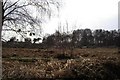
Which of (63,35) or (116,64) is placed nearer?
(116,64)

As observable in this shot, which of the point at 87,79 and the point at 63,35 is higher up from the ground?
the point at 63,35

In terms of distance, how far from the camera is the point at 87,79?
13.9m

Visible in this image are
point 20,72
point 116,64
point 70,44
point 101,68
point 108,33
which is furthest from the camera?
point 108,33

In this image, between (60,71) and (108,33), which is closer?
(60,71)

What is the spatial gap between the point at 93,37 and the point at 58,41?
77.8 metres

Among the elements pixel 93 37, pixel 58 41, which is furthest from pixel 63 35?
pixel 93 37

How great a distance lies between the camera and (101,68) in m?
15.3

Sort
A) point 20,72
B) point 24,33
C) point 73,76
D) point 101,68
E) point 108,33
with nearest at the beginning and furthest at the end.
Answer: point 20,72, point 73,76, point 101,68, point 24,33, point 108,33

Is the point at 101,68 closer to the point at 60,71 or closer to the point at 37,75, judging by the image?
the point at 60,71

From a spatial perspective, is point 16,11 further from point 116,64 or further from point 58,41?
point 58,41

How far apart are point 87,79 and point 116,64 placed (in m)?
3.36

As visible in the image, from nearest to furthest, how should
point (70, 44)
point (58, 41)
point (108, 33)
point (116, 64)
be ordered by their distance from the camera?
point (116, 64) → point (70, 44) → point (58, 41) → point (108, 33)

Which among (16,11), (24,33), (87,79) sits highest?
(16,11)

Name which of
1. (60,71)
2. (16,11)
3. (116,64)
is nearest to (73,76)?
(60,71)
